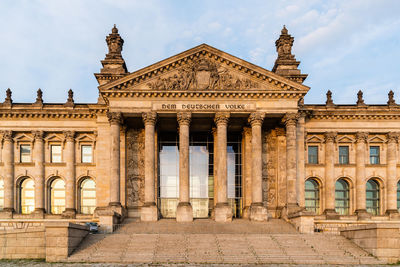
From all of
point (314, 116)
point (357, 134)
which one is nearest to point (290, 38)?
point (314, 116)

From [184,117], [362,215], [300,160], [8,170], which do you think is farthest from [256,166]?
[8,170]

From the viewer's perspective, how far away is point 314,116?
150 ft

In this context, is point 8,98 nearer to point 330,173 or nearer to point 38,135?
point 38,135

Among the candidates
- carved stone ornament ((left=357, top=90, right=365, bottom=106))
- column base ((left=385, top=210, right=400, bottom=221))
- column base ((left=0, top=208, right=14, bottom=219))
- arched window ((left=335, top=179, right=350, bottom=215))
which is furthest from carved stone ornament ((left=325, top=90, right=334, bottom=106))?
column base ((left=0, top=208, right=14, bottom=219))

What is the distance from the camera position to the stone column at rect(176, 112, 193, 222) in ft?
122

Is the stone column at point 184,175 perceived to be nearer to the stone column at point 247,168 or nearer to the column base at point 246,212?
the column base at point 246,212

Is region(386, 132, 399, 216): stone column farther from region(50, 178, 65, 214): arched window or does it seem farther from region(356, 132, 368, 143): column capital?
region(50, 178, 65, 214): arched window

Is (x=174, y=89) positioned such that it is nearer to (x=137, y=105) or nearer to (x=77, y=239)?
(x=137, y=105)

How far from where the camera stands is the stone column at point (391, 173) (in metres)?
45.3

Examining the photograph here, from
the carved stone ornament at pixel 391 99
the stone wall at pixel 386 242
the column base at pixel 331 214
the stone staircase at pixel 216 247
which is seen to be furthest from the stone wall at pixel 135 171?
the carved stone ornament at pixel 391 99

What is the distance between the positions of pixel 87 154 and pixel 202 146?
12.7 m

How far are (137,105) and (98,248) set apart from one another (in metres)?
15.3

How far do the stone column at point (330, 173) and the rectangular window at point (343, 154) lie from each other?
5.04 feet

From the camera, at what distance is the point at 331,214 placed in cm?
4400
